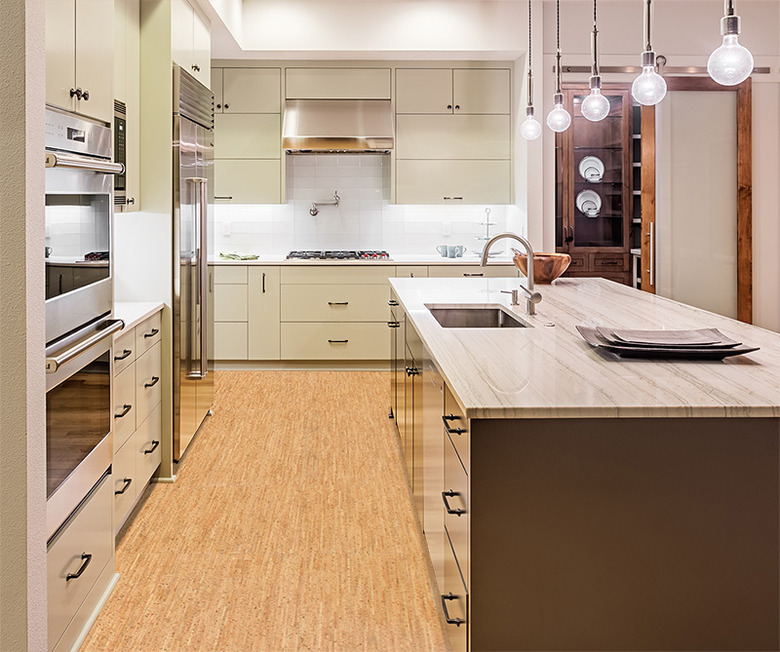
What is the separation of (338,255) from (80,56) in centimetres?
424

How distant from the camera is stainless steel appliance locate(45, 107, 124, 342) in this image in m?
2.05

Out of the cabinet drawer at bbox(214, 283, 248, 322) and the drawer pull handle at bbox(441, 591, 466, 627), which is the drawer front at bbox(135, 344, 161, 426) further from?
the cabinet drawer at bbox(214, 283, 248, 322)

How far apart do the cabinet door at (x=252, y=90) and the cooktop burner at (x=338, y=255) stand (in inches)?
45.6

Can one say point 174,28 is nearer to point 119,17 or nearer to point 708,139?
point 119,17

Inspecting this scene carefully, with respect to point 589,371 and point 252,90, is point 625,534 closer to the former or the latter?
point 589,371

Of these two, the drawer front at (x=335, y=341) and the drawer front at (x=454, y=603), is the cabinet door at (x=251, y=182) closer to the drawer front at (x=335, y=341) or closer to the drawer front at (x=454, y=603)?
the drawer front at (x=335, y=341)

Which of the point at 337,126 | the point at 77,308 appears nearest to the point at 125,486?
the point at 77,308

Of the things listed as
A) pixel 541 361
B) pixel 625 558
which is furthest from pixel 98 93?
pixel 625 558

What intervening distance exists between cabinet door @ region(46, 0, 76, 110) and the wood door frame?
502 centimetres

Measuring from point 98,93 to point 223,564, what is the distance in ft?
5.48

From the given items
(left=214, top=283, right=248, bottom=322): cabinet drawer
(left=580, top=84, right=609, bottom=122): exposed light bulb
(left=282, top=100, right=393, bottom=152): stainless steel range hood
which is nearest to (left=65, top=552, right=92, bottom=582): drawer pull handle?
(left=580, top=84, right=609, bottom=122): exposed light bulb

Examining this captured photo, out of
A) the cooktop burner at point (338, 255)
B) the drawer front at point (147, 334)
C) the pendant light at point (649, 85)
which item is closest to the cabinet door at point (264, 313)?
the cooktop burner at point (338, 255)

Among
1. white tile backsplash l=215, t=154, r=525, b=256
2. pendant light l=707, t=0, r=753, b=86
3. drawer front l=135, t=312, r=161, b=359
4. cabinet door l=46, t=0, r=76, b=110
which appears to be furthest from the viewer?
white tile backsplash l=215, t=154, r=525, b=256

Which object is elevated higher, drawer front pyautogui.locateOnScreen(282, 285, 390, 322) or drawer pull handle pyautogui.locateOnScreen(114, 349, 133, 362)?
drawer front pyautogui.locateOnScreen(282, 285, 390, 322)
